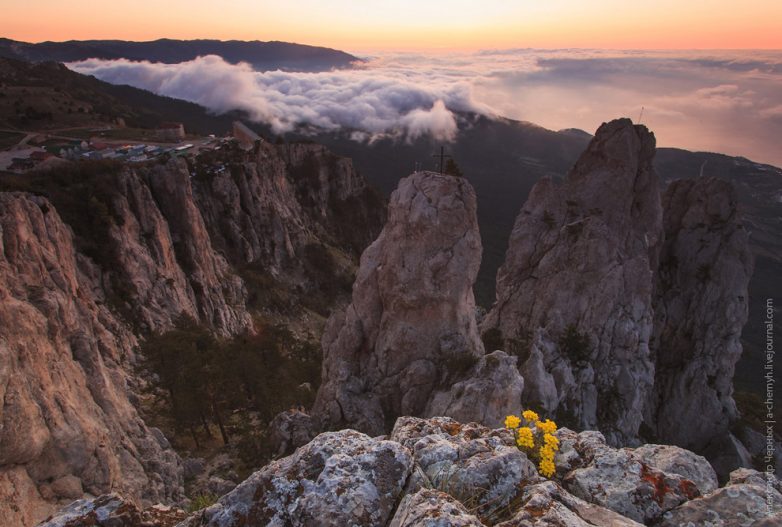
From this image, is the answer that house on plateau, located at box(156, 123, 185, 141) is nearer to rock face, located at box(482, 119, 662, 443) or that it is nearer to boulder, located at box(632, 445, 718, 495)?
rock face, located at box(482, 119, 662, 443)

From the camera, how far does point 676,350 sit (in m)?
43.6

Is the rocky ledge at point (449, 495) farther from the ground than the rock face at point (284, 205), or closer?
farther from the ground

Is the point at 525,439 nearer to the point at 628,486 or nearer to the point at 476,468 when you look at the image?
the point at 476,468

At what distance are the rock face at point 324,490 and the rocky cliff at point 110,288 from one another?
12767 mm

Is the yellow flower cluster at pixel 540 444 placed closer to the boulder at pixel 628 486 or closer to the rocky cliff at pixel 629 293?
the boulder at pixel 628 486

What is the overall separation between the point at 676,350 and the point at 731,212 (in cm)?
1433

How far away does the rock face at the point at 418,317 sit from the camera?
2523cm

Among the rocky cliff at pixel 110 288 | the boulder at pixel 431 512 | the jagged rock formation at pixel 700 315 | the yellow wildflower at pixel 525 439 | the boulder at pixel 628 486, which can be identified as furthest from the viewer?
the jagged rock formation at pixel 700 315

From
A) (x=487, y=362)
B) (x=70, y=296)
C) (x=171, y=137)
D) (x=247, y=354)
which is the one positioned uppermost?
(x=171, y=137)

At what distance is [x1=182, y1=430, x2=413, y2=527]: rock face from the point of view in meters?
7.12

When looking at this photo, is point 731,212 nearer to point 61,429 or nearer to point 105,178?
point 61,429

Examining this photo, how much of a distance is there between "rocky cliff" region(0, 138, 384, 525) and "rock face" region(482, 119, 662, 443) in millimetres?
22219

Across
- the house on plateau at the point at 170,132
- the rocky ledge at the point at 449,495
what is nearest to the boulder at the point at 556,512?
the rocky ledge at the point at 449,495

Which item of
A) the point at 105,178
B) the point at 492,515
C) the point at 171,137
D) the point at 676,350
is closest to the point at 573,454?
the point at 492,515
